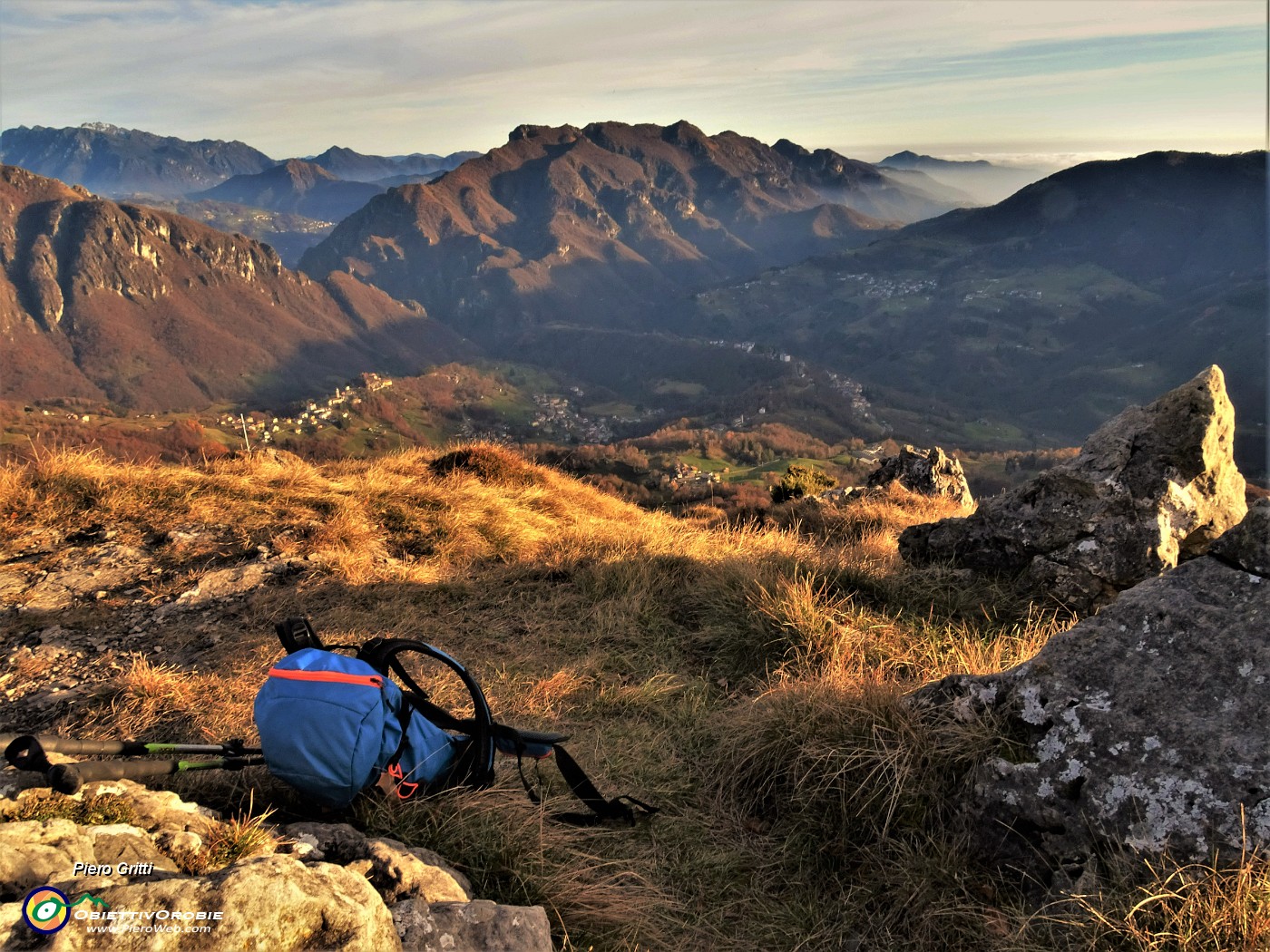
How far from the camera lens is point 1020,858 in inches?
130

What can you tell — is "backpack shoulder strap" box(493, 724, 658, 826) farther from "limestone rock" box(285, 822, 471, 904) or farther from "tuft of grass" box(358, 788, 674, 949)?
"limestone rock" box(285, 822, 471, 904)

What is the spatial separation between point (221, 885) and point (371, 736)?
1.29 meters

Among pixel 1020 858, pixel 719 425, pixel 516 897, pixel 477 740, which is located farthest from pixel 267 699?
pixel 719 425

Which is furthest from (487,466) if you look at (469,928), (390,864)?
(469,928)

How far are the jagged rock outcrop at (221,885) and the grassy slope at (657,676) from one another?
494 millimetres

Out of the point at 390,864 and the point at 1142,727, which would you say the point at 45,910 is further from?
the point at 1142,727

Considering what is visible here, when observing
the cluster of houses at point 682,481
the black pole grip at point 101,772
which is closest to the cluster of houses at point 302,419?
the cluster of houses at point 682,481

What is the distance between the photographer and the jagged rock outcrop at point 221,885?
1936 millimetres

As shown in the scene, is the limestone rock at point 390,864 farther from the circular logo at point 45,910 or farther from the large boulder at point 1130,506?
the large boulder at point 1130,506

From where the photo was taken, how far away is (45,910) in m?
1.83

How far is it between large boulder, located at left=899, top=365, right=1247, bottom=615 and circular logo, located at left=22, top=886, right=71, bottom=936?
6942mm

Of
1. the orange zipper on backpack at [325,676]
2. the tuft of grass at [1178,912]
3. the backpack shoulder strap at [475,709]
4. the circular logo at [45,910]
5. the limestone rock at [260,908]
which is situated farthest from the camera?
the backpack shoulder strap at [475,709]

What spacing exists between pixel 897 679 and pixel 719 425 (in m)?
163

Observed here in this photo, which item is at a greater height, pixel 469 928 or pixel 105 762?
pixel 105 762
